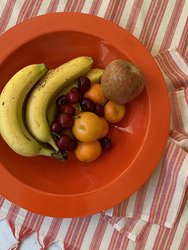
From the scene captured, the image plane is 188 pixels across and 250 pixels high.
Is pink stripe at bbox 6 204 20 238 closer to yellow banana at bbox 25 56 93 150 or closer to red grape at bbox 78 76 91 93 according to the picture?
yellow banana at bbox 25 56 93 150

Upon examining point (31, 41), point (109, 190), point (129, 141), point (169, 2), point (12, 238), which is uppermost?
point (169, 2)

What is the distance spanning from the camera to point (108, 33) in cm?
80

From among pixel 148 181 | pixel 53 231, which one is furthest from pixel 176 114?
pixel 53 231

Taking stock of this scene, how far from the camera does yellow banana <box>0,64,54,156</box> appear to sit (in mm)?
749

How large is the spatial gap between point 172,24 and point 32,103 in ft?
1.16

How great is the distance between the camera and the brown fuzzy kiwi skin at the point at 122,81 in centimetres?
74

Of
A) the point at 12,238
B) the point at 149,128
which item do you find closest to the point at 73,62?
the point at 149,128

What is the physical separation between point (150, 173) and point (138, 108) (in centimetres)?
13

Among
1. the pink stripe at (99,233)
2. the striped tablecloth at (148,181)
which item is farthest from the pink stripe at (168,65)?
the pink stripe at (99,233)

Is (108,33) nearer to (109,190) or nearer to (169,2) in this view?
(169,2)

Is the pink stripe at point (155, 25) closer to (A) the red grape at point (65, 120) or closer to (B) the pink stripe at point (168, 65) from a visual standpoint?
(B) the pink stripe at point (168, 65)

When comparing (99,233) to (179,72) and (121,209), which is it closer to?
(121,209)

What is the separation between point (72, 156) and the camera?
841mm

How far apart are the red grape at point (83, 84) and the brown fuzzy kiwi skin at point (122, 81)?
35 millimetres
